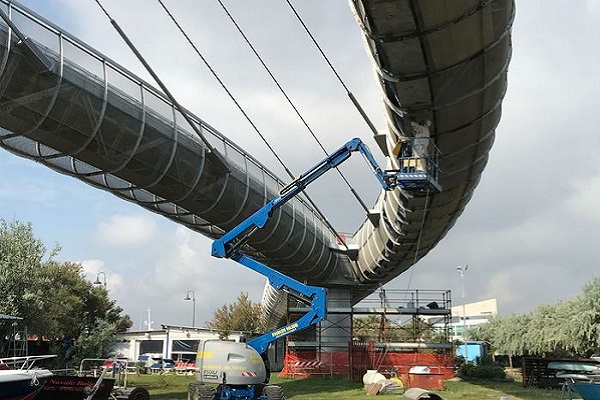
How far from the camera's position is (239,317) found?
3388 inches

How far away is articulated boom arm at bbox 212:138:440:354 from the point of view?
18219mm

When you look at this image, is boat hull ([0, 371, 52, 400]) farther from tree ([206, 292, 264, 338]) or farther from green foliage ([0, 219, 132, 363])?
tree ([206, 292, 264, 338])

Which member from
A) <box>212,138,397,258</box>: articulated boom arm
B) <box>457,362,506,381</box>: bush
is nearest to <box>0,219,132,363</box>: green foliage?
<box>212,138,397,258</box>: articulated boom arm

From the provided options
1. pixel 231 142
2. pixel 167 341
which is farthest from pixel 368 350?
pixel 167 341

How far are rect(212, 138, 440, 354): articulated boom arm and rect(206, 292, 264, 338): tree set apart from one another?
210ft

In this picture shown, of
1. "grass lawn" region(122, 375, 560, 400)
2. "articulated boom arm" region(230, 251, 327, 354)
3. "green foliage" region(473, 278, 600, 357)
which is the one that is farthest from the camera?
"green foliage" region(473, 278, 600, 357)

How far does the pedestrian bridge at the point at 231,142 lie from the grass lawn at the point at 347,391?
7.07m

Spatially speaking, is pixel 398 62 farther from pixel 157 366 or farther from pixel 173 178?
pixel 157 366

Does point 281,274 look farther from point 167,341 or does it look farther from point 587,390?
point 167,341

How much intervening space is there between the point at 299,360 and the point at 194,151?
21599 millimetres

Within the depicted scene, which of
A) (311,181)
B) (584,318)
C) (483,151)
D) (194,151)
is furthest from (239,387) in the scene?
(584,318)

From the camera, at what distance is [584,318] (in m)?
35.3

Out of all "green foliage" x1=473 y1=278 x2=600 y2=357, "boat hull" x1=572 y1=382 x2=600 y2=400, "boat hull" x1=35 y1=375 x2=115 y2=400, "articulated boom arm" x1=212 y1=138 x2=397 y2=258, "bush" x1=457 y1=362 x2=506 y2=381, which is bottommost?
"bush" x1=457 y1=362 x2=506 y2=381

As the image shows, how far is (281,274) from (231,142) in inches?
270
